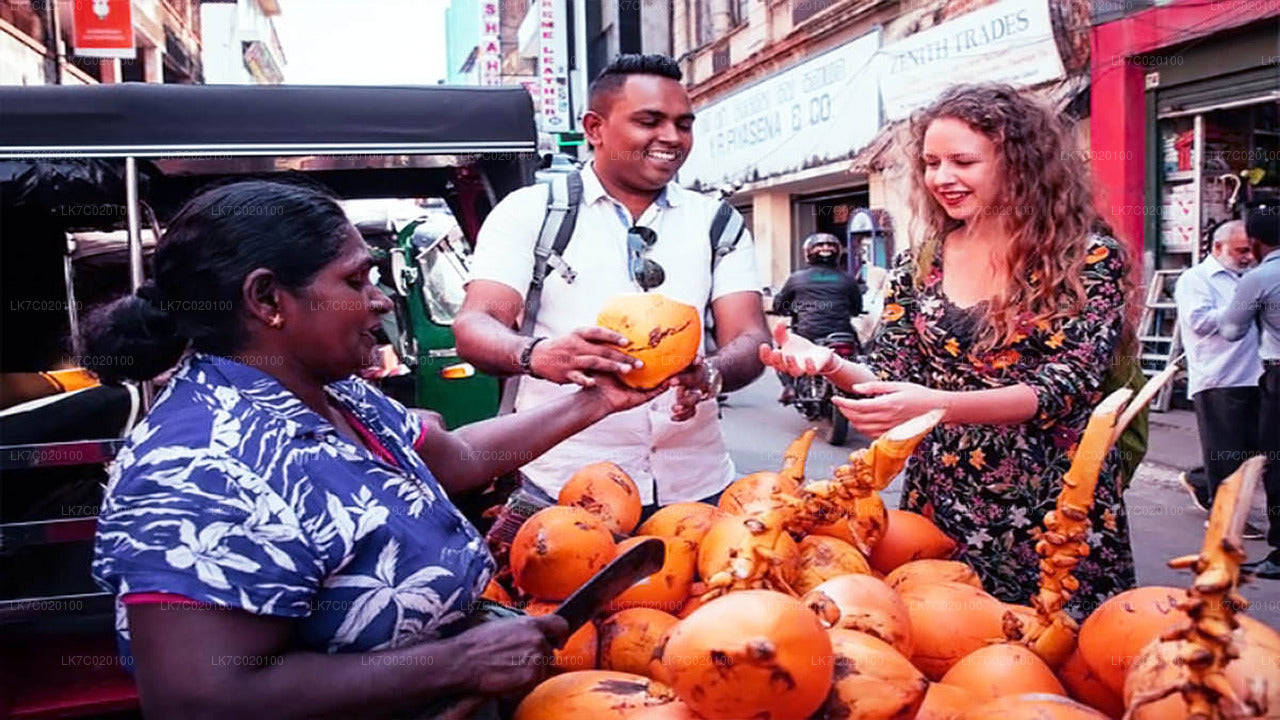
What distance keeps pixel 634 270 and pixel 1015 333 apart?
94 cm

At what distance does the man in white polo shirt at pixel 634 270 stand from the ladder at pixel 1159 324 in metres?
7.82

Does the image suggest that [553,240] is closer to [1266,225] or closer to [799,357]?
[799,357]

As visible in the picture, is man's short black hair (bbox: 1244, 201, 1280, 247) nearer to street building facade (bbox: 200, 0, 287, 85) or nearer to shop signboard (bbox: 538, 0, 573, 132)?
shop signboard (bbox: 538, 0, 573, 132)

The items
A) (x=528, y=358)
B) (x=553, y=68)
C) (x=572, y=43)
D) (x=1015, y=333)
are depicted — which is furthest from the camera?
(x=572, y=43)

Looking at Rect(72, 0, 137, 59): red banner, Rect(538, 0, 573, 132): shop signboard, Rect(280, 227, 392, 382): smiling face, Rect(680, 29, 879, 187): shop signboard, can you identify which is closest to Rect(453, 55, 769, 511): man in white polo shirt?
A: Rect(280, 227, 392, 382): smiling face

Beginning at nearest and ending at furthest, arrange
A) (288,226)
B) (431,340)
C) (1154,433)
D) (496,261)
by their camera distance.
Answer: (288,226) < (496,261) < (431,340) < (1154,433)

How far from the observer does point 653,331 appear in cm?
198

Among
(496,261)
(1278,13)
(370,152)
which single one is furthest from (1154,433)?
(496,261)

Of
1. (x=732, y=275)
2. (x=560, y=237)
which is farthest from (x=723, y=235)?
(x=560, y=237)

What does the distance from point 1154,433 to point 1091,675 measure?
25.4 feet

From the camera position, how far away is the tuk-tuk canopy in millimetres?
3697

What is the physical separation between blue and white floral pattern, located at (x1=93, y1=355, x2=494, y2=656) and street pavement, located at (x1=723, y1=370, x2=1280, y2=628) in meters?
3.67

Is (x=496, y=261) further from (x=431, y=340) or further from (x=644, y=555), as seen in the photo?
(x=431, y=340)

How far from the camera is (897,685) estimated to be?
127 cm
